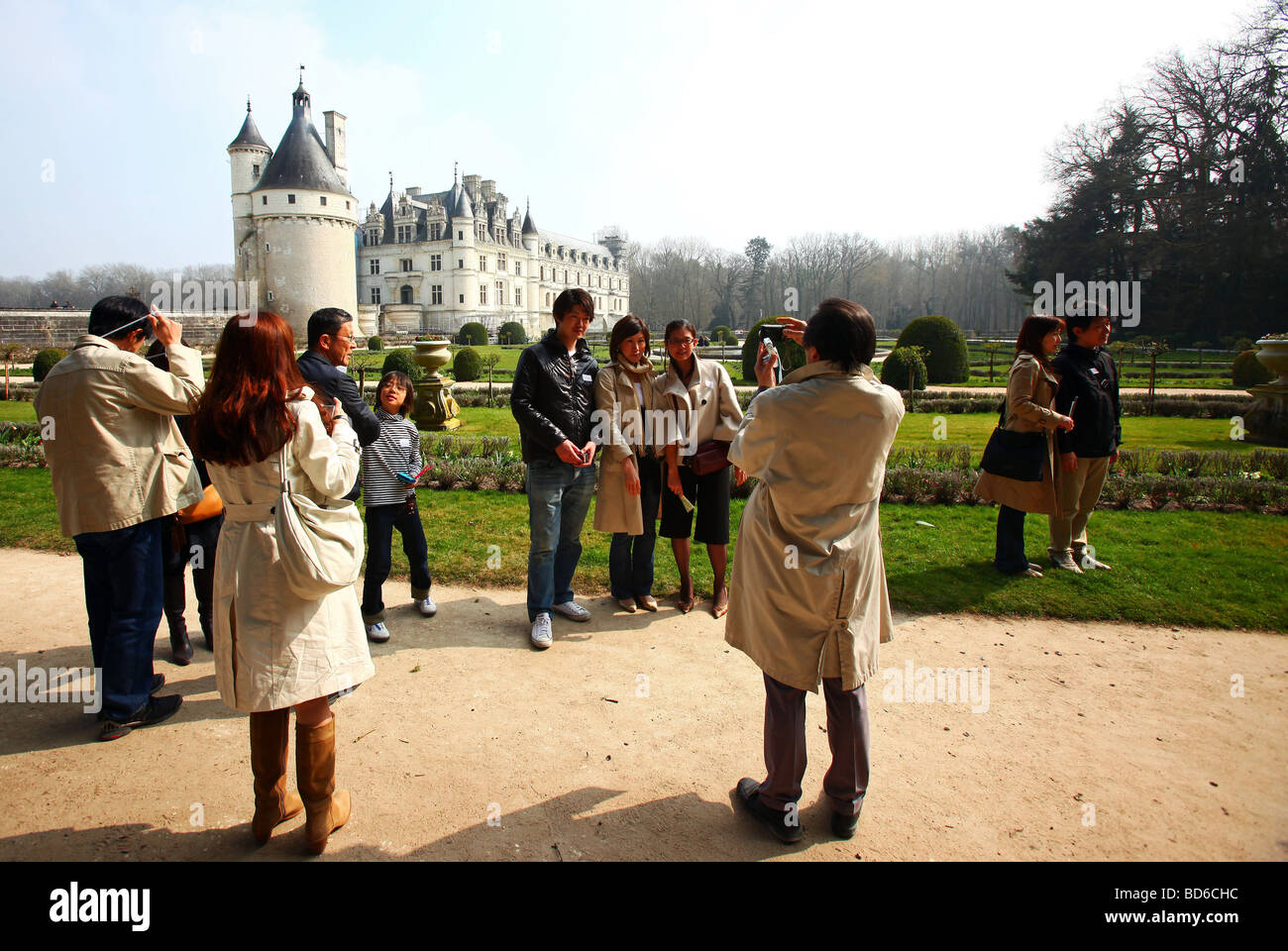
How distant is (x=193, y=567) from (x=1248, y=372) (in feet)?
77.2

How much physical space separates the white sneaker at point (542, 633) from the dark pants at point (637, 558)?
0.66 metres

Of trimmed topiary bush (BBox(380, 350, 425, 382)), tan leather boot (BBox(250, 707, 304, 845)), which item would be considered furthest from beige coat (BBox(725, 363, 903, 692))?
trimmed topiary bush (BBox(380, 350, 425, 382))

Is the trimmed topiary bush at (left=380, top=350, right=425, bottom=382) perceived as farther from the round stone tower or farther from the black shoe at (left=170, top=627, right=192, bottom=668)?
the round stone tower

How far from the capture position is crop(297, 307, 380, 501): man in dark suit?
349 cm

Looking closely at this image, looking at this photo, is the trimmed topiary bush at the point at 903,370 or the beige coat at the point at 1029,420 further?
the trimmed topiary bush at the point at 903,370

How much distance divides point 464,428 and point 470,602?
7652 millimetres

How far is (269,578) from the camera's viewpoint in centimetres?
226

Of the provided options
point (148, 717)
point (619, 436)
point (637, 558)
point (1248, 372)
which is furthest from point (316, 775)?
point (1248, 372)

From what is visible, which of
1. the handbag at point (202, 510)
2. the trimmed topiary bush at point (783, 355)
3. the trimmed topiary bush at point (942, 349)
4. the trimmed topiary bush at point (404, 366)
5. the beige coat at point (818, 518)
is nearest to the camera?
the beige coat at point (818, 518)

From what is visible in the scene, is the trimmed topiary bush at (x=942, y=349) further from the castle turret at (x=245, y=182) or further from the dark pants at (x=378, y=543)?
the castle turret at (x=245, y=182)

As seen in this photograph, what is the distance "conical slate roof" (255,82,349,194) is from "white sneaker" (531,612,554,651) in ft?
150

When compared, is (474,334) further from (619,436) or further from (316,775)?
(316,775)

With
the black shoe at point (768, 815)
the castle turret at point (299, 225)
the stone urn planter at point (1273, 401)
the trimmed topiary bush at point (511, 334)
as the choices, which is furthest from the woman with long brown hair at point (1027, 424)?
the castle turret at point (299, 225)

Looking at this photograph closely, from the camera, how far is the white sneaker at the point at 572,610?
445 centimetres
